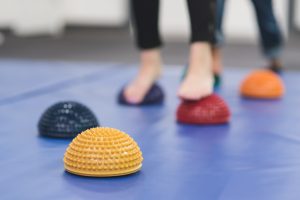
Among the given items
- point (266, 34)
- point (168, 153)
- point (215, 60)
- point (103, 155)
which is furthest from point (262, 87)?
point (103, 155)

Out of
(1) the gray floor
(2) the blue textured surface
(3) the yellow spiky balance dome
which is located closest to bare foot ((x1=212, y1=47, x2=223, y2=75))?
(2) the blue textured surface

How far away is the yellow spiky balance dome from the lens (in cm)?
115

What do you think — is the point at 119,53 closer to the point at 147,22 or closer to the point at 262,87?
the point at 262,87

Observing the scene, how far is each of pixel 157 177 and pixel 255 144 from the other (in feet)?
1.28

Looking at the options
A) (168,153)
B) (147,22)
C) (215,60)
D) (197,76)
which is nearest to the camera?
(168,153)

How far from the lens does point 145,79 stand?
6.53 feet

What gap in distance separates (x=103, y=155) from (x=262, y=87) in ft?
3.85

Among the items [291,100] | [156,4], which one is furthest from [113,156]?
[291,100]

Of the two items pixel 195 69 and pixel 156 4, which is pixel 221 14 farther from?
pixel 195 69

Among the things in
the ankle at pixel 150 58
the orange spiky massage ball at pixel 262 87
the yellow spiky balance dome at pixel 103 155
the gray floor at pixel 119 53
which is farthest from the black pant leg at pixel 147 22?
the gray floor at pixel 119 53

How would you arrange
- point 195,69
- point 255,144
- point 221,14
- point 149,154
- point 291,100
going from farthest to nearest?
point 221,14
point 291,100
point 195,69
point 255,144
point 149,154

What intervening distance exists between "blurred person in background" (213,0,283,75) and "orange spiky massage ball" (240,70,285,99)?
324 mm

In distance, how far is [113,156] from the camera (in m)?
1.17

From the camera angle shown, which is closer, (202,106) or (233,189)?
(233,189)
